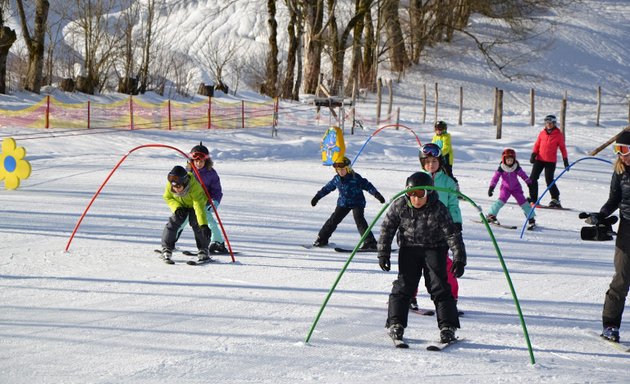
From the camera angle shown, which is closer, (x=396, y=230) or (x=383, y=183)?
(x=396, y=230)

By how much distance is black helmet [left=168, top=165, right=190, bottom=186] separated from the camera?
10414 millimetres

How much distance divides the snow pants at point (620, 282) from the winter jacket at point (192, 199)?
16.1 feet

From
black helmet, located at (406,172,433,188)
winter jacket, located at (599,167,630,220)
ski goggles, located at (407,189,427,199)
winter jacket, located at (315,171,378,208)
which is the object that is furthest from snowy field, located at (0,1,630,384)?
black helmet, located at (406,172,433,188)

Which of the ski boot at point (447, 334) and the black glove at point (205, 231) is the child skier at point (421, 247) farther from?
the black glove at point (205, 231)

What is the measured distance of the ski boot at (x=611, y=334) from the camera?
300 inches

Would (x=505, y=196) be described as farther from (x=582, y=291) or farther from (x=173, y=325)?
(x=173, y=325)

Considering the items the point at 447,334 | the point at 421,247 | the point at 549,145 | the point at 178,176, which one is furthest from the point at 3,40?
the point at 447,334

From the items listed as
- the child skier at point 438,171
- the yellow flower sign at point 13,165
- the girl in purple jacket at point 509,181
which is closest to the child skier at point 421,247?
the child skier at point 438,171

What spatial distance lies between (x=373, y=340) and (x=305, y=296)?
1.74 m

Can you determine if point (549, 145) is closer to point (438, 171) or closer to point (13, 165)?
point (438, 171)

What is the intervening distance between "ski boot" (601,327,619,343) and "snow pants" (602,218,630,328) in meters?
0.04

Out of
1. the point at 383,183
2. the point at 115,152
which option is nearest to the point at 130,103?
the point at 115,152

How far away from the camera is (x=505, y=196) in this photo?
14.7 m

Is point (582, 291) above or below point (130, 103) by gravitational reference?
below
